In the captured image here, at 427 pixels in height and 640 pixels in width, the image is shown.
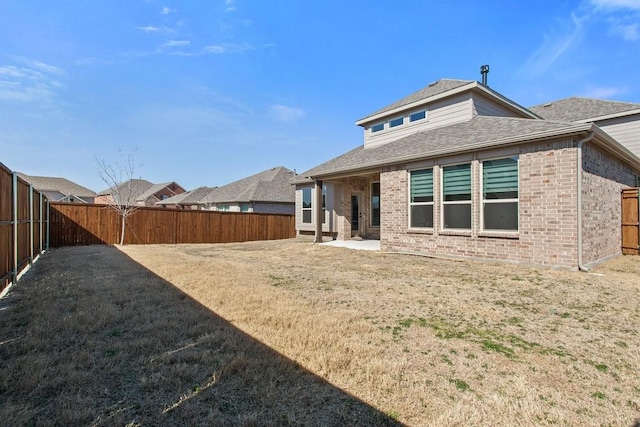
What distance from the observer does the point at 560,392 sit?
252cm

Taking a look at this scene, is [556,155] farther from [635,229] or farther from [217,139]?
[217,139]

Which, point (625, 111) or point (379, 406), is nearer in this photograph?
point (379, 406)

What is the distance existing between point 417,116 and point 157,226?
13744mm

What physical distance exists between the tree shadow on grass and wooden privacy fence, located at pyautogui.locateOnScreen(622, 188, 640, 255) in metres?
12.3

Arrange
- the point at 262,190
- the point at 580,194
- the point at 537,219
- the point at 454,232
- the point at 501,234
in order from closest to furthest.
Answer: the point at 580,194, the point at 537,219, the point at 501,234, the point at 454,232, the point at 262,190

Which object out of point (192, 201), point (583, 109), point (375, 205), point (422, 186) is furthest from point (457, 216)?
point (192, 201)

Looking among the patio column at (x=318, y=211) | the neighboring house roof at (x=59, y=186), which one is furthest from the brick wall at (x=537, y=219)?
the neighboring house roof at (x=59, y=186)

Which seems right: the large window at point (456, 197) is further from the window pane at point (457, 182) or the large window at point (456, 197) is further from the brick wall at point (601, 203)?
Result: the brick wall at point (601, 203)

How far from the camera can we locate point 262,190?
26891mm

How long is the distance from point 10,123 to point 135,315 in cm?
1950

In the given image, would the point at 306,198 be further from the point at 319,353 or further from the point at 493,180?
the point at 319,353

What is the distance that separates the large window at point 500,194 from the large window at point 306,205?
9282mm

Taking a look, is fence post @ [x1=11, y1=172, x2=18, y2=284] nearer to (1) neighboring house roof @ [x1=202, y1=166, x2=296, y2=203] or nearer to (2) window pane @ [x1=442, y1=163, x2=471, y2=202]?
(2) window pane @ [x1=442, y1=163, x2=471, y2=202]

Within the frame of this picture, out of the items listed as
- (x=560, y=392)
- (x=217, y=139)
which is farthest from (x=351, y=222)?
(x=217, y=139)
